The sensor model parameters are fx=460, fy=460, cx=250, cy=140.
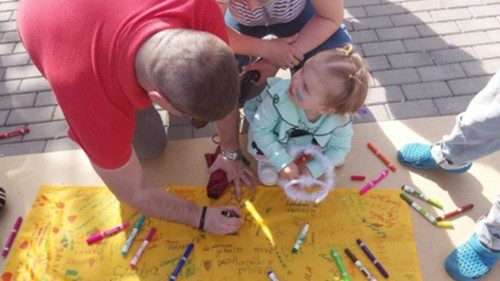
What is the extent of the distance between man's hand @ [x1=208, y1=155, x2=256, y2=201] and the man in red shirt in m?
0.55

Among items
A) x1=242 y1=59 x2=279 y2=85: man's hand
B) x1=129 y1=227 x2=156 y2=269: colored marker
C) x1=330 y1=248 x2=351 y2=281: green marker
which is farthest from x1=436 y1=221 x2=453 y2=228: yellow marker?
x1=129 y1=227 x2=156 y2=269: colored marker

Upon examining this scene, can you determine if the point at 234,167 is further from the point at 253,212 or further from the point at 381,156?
the point at 381,156

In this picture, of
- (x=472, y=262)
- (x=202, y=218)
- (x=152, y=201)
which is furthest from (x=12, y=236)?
(x=472, y=262)

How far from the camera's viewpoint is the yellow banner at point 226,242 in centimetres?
204

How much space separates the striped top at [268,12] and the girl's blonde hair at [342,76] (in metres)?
0.45

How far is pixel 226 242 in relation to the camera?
6.97ft

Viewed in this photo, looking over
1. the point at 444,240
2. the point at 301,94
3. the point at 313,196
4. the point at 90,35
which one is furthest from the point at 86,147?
the point at 444,240

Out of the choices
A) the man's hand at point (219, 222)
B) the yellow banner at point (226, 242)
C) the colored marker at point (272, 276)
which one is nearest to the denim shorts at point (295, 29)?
the yellow banner at point (226, 242)

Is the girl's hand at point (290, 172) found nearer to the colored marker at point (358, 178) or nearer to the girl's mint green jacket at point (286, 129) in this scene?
the girl's mint green jacket at point (286, 129)

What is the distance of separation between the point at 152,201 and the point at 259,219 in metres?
0.55

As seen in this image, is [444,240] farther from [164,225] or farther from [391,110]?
[164,225]

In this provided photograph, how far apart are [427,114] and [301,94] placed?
1.00 metres

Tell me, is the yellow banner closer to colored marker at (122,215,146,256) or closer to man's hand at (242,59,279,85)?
colored marker at (122,215,146,256)

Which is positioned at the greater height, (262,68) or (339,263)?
(262,68)
